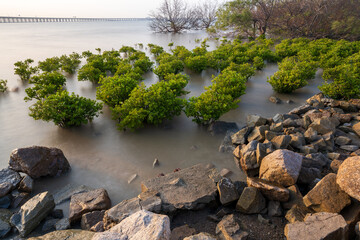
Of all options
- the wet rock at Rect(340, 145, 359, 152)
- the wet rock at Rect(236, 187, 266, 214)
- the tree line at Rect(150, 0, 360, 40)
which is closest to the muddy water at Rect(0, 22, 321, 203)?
the wet rock at Rect(236, 187, 266, 214)

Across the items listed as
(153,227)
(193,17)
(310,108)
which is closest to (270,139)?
(310,108)

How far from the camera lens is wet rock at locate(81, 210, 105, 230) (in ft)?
14.8

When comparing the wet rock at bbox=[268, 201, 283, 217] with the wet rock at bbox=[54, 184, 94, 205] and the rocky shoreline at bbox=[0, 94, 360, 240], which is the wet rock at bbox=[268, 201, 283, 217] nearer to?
the rocky shoreline at bbox=[0, 94, 360, 240]

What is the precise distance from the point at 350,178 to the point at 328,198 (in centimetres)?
52

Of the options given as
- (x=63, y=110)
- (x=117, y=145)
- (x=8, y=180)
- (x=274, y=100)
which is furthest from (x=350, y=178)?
(x=63, y=110)

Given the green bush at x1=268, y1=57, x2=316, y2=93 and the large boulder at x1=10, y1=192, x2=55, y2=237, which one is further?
the green bush at x1=268, y1=57, x2=316, y2=93

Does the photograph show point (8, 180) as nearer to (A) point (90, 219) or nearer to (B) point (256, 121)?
(A) point (90, 219)

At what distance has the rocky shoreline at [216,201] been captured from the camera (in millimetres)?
3520

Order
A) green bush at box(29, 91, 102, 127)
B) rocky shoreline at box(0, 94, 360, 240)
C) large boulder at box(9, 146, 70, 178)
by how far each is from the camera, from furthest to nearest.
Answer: green bush at box(29, 91, 102, 127)
large boulder at box(9, 146, 70, 178)
rocky shoreline at box(0, 94, 360, 240)

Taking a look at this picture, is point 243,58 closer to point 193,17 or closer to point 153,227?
point 153,227

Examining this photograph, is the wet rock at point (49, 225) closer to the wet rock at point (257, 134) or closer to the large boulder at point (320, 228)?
the large boulder at point (320, 228)

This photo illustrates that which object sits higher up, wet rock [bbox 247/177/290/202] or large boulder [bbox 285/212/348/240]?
large boulder [bbox 285/212/348/240]

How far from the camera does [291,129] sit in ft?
24.1

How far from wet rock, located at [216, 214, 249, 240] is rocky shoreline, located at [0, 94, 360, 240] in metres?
0.02
